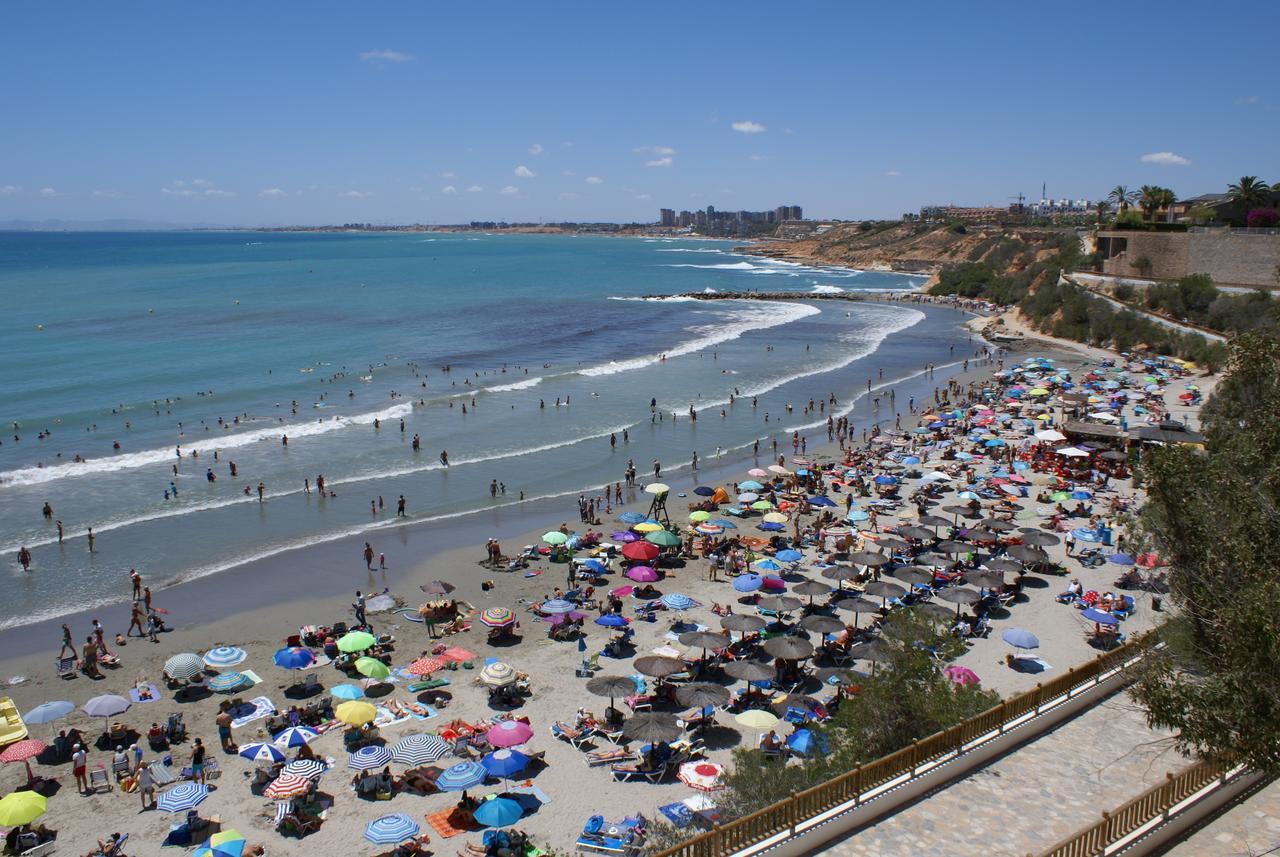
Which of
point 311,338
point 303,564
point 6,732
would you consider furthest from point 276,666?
point 311,338

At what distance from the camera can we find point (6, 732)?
588 inches

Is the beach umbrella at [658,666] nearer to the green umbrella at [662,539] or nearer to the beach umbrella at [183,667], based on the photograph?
the green umbrella at [662,539]

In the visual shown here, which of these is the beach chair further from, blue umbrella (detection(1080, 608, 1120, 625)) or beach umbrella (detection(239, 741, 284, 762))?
blue umbrella (detection(1080, 608, 1120, 625))

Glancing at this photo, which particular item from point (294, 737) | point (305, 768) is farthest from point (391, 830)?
point (294, 737)

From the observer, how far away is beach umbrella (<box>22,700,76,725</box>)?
15312mm

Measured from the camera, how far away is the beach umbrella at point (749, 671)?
615 inches

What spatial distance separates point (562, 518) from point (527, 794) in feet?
→ 50.2

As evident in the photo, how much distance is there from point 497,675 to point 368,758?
10.5ft

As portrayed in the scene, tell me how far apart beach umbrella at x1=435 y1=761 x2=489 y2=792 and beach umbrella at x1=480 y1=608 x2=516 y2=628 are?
5655 mm

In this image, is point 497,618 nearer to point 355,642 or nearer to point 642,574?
point 355,642

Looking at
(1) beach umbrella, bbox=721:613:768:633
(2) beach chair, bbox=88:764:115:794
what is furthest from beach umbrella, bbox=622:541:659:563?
(2) beach chair, bbox=88:764:115:794

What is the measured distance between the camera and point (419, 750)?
14.3m

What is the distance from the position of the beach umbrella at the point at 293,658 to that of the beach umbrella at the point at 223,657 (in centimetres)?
113

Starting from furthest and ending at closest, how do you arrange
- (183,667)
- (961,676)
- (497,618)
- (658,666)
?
(497,618) < (183,667) < (658,666) < (961,676)
